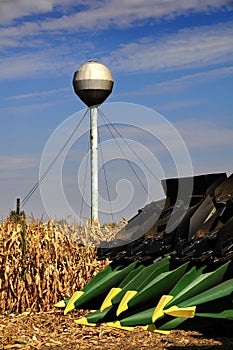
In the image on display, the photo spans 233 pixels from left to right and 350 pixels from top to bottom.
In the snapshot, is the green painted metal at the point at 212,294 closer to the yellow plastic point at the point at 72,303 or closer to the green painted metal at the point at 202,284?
the green painted metal at the point at 202,284

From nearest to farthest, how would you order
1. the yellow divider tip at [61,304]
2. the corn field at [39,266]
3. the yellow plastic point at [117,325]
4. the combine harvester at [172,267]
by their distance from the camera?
the combine harvester at [172,267], the yellow plastic point at [117,325], the yellow divider tip at [61,304], the corn field at [39,266]

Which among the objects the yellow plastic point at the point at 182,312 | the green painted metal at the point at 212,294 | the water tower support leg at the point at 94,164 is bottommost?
the yellow plastic point at the point at 182,312

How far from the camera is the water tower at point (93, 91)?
54.1 feet

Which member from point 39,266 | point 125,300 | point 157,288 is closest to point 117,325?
point 125,300

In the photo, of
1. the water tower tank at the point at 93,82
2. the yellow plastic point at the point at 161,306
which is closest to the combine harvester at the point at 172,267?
the yellow plastic point at the point at 161,306

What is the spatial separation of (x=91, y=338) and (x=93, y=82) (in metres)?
9.19

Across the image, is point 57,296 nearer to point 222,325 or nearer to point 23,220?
point 23,220

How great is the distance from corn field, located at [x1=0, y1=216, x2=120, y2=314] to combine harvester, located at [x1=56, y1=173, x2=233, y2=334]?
487 mm

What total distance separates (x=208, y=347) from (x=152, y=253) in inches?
80.3

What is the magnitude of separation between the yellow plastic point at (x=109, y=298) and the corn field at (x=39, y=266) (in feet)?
5.77

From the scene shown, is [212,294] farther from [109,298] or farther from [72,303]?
[72,303]

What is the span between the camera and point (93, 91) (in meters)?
16.5

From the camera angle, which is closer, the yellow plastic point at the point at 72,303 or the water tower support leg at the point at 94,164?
the yellow plastic point at the point at 72,303

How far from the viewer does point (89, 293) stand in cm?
952
